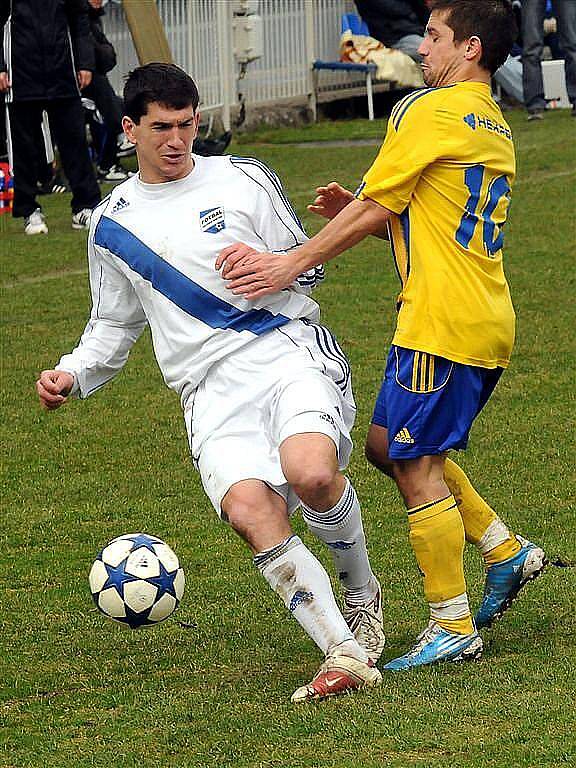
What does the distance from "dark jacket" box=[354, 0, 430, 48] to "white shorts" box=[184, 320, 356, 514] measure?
1721 cm

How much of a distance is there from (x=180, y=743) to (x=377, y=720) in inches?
21.3

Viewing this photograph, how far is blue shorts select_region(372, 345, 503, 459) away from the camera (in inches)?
176

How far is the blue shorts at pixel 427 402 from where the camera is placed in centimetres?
446

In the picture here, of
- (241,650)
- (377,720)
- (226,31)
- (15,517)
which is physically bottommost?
(226,31)

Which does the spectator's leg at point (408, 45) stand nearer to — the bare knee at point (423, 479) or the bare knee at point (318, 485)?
the bare knee at point (423, 479)

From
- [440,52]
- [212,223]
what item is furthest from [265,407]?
[440,52]

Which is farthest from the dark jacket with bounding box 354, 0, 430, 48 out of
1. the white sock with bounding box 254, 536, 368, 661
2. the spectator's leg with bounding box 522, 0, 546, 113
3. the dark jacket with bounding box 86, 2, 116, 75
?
the white sock with bounding box 254, 536, 368, 661

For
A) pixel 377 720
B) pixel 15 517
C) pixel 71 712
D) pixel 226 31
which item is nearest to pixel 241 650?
pixel 71 712

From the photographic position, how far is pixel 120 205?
196 inches

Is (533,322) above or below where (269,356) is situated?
below

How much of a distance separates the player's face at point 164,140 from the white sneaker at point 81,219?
8.10 m

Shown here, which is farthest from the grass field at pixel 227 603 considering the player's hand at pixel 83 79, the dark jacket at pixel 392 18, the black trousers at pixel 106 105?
the dark jacket at pixel 392 18

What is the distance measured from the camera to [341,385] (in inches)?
191

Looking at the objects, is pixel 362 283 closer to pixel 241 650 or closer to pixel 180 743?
pixel 241 650
